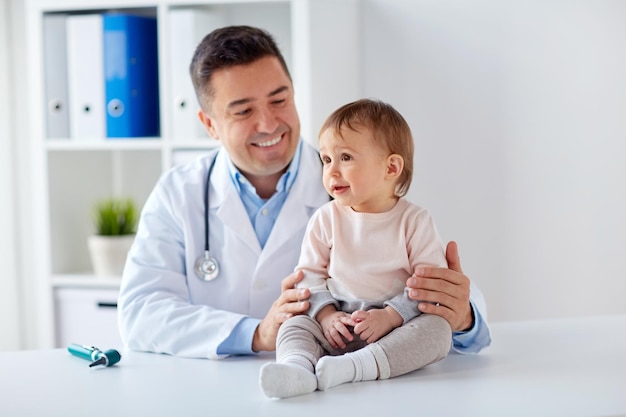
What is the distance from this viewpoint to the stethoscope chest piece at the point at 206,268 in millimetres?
1801

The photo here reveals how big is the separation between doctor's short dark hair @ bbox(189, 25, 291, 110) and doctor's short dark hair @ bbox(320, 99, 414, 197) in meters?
0.49

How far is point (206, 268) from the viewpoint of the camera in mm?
1802

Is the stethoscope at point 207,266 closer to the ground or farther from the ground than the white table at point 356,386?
farther from the ground

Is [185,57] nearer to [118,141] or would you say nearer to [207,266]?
[118,141]

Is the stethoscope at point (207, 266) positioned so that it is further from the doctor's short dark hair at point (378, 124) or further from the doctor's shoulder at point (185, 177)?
the doctor's short dark hair at point (378, 124)

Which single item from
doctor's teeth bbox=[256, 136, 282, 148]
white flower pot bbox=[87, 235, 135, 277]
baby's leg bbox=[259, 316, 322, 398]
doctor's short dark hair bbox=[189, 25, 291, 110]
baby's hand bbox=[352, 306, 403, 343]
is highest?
doctor's short dark hair bbox=[189, 25, 291, 110]

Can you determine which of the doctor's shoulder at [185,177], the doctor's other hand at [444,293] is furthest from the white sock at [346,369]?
the doctor's shoulder at [185,177]

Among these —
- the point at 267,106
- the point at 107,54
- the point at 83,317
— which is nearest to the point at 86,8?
the point at 107,54

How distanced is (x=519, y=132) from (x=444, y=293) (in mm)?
1569

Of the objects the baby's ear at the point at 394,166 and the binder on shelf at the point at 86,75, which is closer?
the baby's ear at the point at 394,166

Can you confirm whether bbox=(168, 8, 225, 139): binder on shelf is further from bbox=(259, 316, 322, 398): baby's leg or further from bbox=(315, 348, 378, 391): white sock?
bbox=(315, 348, 378, 391): white sock

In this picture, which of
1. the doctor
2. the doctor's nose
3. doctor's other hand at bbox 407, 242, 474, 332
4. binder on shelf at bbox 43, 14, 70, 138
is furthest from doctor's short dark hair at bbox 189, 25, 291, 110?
binder on shelf at bbox 43, 14, 70, 138

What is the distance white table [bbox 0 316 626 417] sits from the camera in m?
1.14

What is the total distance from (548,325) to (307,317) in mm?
520
